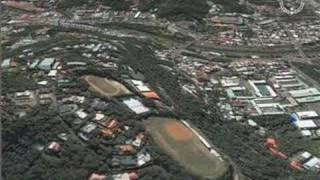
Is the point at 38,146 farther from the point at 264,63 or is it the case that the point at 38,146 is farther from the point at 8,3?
the point at 8,3

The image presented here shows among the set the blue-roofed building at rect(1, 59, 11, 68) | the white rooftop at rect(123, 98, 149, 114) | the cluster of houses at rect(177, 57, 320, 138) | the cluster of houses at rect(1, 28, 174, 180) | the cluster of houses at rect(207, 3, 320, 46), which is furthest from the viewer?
the cluster of houses at rect(207, 3, 320, 46)

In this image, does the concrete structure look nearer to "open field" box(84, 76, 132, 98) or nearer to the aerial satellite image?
the aerial satellite image

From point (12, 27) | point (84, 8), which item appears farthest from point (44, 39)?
point (84, 8)

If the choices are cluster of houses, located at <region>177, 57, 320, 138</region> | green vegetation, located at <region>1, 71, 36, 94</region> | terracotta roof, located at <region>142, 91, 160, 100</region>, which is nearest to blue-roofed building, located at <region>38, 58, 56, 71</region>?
green vegetation, located at <region>1, 71, 36, 94</region>

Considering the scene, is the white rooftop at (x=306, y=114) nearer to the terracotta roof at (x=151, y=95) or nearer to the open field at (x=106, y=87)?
the terracotta roof at (x=151, y=95)

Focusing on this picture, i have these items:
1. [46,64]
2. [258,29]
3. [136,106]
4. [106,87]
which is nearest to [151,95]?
[136,106]

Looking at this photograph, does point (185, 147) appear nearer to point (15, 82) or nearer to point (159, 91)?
point (159, 91)
